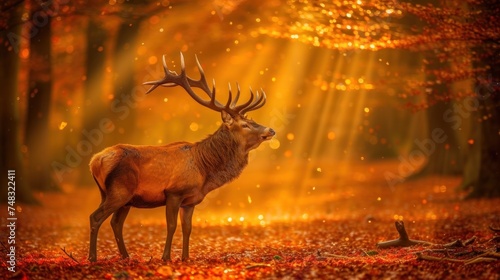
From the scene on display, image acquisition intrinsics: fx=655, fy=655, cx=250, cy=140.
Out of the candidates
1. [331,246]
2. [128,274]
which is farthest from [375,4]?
[128,274]

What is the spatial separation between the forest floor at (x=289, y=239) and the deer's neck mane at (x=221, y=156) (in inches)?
49.6

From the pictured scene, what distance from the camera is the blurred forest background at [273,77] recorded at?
625 inches

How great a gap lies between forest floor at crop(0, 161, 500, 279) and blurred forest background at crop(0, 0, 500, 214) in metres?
1.69

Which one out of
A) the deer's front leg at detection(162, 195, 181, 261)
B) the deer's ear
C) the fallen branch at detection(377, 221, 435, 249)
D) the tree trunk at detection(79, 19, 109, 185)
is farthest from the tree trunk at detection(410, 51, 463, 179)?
the deer's front leg at detection(162, 195, 181, 261)

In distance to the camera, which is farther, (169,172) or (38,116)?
(38,116)

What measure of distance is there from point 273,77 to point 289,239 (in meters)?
19.4

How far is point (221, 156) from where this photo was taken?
10.0m

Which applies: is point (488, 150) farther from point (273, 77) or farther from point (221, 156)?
point (273, 77)

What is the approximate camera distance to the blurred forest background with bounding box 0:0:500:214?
625 inches

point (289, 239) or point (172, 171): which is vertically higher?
point (172, 171)

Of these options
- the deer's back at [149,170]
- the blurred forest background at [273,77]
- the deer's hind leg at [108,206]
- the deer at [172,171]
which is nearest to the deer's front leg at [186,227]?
the deer at [172,171]

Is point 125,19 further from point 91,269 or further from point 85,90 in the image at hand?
point 91,269

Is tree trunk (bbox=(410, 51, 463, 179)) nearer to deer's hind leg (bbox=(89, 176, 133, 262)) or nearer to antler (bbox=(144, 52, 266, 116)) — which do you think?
antler (bbox=(144, 52, 266, 116))

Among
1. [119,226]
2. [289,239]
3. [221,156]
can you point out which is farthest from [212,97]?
[289,239]
